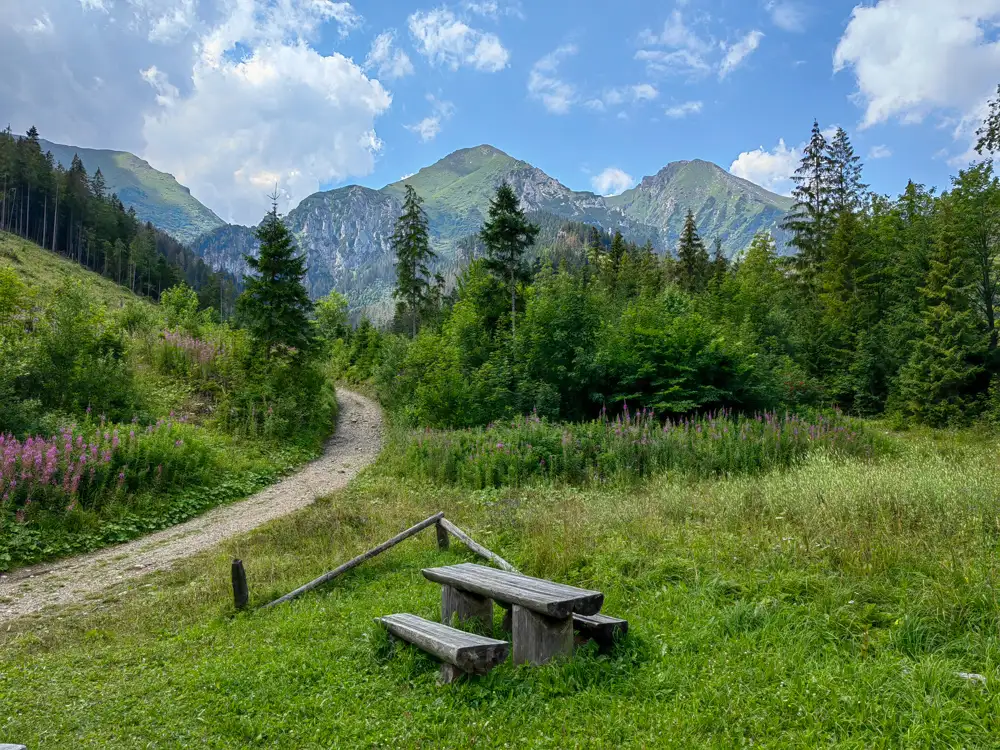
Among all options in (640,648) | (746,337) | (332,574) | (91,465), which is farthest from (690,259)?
→ (640,648)

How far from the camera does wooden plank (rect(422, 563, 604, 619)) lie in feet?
12.7

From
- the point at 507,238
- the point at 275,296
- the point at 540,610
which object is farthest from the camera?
the point at 507,238

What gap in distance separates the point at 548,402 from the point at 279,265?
1056 cm

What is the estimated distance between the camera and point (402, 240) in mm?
35094

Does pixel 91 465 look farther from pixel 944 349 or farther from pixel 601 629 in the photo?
pixel 944 349

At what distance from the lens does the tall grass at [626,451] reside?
436 inches

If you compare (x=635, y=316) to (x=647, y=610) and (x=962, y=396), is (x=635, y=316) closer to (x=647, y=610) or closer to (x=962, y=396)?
(x=962, y=396)

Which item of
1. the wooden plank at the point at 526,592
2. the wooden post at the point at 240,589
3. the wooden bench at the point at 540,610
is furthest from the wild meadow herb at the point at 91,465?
the wooden bench at the point at 540,610

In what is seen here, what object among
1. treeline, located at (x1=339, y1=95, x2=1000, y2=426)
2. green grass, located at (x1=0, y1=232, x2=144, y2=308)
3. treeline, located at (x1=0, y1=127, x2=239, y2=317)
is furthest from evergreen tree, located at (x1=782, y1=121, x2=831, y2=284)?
treeline, located at (x1=0, y1=127, x2=239, y2=317)

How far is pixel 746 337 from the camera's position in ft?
67.1

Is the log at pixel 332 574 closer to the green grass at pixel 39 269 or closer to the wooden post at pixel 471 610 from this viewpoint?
the wooden post at pixel 471 610

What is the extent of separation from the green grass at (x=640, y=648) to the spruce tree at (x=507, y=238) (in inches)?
607

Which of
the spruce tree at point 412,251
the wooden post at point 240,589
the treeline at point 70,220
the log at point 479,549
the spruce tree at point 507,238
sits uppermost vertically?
the treeline at point 70,220

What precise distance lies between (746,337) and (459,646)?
64.1 ft
